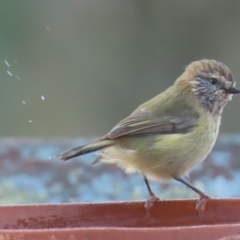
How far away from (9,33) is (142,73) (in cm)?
201

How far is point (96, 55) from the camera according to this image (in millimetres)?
10477

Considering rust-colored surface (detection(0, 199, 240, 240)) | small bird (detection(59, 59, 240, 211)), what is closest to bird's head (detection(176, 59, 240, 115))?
small bird (detection(59, 59, 240, 211))

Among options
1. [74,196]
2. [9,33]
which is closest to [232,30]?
[9,33]

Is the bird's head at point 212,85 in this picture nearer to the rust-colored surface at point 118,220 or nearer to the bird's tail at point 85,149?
the bird's tail at point 85,149

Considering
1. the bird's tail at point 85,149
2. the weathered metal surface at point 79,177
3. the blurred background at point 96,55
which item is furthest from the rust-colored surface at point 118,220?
the blurred background at point 96,55

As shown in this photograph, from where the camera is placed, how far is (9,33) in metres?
9.90


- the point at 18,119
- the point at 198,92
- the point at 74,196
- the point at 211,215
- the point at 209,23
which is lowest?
the point at 211,215

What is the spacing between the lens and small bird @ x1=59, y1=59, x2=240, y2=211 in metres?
4.13

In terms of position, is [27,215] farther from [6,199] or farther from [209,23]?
[209,23]

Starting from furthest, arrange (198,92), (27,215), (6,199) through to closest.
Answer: (198,92) → (6,199) → (27,215)

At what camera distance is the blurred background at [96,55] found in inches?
385

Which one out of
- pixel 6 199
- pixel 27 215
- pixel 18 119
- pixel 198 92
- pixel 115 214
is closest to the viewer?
pixel 27 215

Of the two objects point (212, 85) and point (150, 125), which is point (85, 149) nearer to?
point (150, 125)

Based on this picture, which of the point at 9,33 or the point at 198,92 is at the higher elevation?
the point at 9,33
